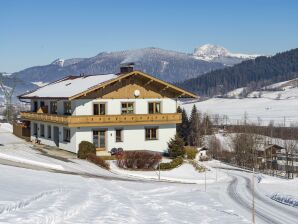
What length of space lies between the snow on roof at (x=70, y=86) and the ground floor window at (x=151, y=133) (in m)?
6.13

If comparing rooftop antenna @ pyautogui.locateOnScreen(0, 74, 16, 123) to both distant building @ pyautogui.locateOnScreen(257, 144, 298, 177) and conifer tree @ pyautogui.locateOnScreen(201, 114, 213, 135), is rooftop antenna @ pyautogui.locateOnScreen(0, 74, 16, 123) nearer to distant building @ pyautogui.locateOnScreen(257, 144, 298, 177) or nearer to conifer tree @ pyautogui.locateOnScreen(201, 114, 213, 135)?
distant building @ pyautogui.locateOnScreen(257, 144, 298, 177)

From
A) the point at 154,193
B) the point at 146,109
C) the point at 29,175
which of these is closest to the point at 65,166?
the point at 29,175

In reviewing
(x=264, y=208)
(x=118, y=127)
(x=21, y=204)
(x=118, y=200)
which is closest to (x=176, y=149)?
(x=118, y=127)

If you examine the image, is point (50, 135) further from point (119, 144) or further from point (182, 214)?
point (182, 214)

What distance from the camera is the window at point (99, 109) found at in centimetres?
4456

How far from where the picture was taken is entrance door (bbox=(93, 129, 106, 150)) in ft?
145

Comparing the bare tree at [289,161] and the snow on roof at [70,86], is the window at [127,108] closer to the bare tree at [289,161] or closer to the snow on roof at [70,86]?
the snow on roof at [70,86]

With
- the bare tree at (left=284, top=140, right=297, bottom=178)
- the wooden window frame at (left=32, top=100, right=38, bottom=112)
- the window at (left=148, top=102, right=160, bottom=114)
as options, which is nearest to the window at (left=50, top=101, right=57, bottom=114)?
the wooden window frame at (left=32, top=100, right=38, bottom=112)

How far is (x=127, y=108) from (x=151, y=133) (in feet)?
11.4

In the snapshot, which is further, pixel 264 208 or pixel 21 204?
pixel 264 208

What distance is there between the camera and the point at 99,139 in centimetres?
Answer: 4441

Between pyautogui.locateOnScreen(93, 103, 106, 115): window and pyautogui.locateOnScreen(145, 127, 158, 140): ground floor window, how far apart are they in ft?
15.4

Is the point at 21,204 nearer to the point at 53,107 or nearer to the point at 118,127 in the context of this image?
the point at 118,127

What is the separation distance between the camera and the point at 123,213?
58.5 feet
